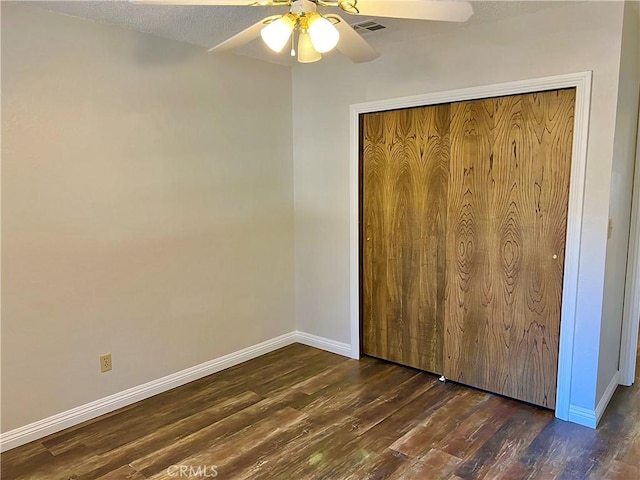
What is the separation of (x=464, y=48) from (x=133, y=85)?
7.07 ft

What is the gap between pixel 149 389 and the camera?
313 cm

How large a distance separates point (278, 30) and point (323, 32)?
0.19m

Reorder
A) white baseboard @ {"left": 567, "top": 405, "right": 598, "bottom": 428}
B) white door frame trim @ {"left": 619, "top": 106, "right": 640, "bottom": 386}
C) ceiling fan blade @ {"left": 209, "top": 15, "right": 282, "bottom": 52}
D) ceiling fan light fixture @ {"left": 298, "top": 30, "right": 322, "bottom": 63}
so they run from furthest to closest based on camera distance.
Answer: white door frame trim @ {"left": 619, "top": 106, "right": 640, "bottom": 386} < white baseboard @ {"left": 567, "top": 405, "right": 598, "bottom": 428} < ceiling fan light fixture @ {"left": 298, "top": 30, "right": 322, "bottom": 63} < ceiling fan blade @ {"left": 209, "top": 15, "right": 282, "bottom": 52}

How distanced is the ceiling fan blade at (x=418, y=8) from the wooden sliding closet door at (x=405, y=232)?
1.29 metres

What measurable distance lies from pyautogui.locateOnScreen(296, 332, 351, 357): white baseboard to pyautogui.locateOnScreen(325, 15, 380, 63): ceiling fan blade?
2.35 metres

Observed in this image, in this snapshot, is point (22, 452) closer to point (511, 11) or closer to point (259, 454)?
point (259, 454)

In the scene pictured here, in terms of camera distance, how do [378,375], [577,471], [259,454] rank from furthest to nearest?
[378,375]
[259,454]
[577,471]

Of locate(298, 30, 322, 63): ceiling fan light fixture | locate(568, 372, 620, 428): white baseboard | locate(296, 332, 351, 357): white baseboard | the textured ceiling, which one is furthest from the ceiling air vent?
locate(568, 372, 620, 428): white baseboard

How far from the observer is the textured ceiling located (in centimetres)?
251

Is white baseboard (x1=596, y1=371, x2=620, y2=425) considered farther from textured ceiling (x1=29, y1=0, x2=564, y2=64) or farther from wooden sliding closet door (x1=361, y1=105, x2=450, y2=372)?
textured ceiling (x1=29, y1=0, x2=564, y2=64)

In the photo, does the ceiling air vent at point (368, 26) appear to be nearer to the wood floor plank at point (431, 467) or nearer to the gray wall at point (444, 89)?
the gray wall at point (444, 89)

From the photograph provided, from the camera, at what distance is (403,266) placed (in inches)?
136

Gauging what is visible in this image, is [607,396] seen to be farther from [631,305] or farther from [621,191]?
[621,191]

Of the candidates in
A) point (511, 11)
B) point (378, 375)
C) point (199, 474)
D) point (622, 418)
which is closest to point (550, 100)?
point (511, 11)
